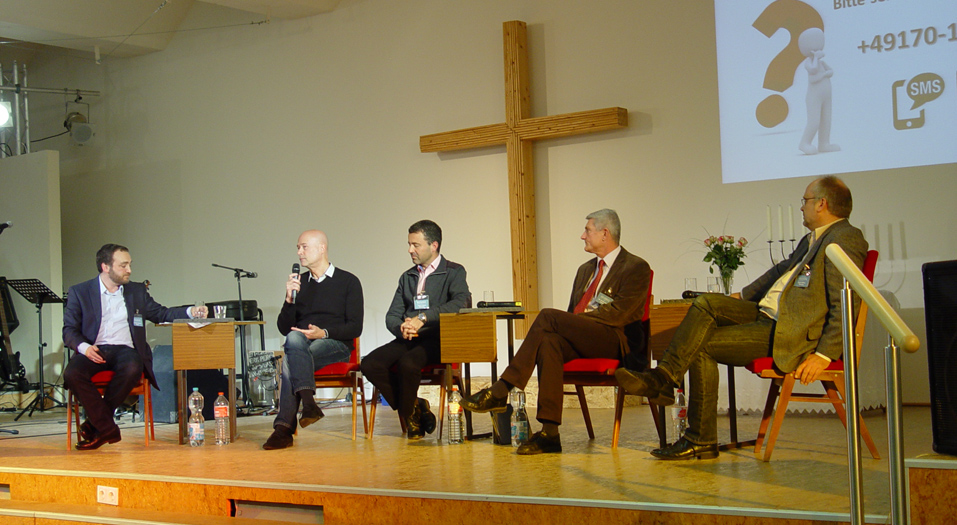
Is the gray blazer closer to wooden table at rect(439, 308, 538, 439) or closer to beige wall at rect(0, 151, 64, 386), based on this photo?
wooden table at rect(439, 308, 538, 439)

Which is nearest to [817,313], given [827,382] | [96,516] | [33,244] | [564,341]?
[827,382]

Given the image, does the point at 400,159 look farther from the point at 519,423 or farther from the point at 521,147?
the point at 519,423

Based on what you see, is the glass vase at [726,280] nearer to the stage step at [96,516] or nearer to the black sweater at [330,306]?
the black sweater at [330,306]

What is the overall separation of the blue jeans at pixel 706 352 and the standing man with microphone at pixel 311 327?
6.07 feet

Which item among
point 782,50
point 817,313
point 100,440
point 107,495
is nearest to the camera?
point 817,313

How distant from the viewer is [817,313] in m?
3.32

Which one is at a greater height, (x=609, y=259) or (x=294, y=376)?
(x=609, y=259)

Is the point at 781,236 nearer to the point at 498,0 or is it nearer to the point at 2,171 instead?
the point at 498,0

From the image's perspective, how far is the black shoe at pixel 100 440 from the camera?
458 cm

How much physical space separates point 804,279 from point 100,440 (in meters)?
3.62

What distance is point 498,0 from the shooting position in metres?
6.60

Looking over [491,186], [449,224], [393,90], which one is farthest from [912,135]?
[393,90]

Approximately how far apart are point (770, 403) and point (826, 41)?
2758 mm

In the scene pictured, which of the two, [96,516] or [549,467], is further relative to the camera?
[96,516]
